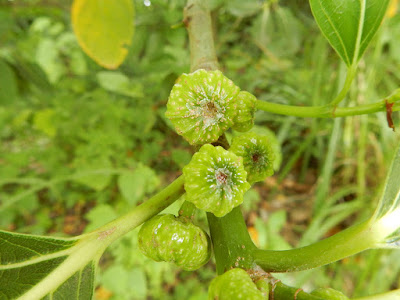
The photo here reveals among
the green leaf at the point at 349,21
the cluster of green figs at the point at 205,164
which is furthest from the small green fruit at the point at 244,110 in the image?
the green leaf at the point at 349,21

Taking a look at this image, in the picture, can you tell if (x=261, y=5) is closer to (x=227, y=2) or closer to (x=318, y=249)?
(x=227, y=2)

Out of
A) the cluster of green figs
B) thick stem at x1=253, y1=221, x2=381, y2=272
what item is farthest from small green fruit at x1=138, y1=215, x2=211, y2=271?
thick stem at x1=253, y1=221, x2=381, y2=272

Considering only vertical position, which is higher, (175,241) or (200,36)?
(200,36)

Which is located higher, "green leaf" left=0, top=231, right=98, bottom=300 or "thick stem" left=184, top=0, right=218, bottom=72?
"thick stem" left=184, top=0, right=218, bottom=72

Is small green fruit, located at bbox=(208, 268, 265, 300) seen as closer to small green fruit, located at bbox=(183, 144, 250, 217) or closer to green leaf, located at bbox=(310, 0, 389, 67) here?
small green fruit, located at bbox=(183, 144, 250, 217)

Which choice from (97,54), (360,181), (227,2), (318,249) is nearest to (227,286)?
(318,249)

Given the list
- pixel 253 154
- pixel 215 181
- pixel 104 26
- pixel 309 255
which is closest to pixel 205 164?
pixel 215 181

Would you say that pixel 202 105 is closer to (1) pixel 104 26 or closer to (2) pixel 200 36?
(2) pixel 200 36
